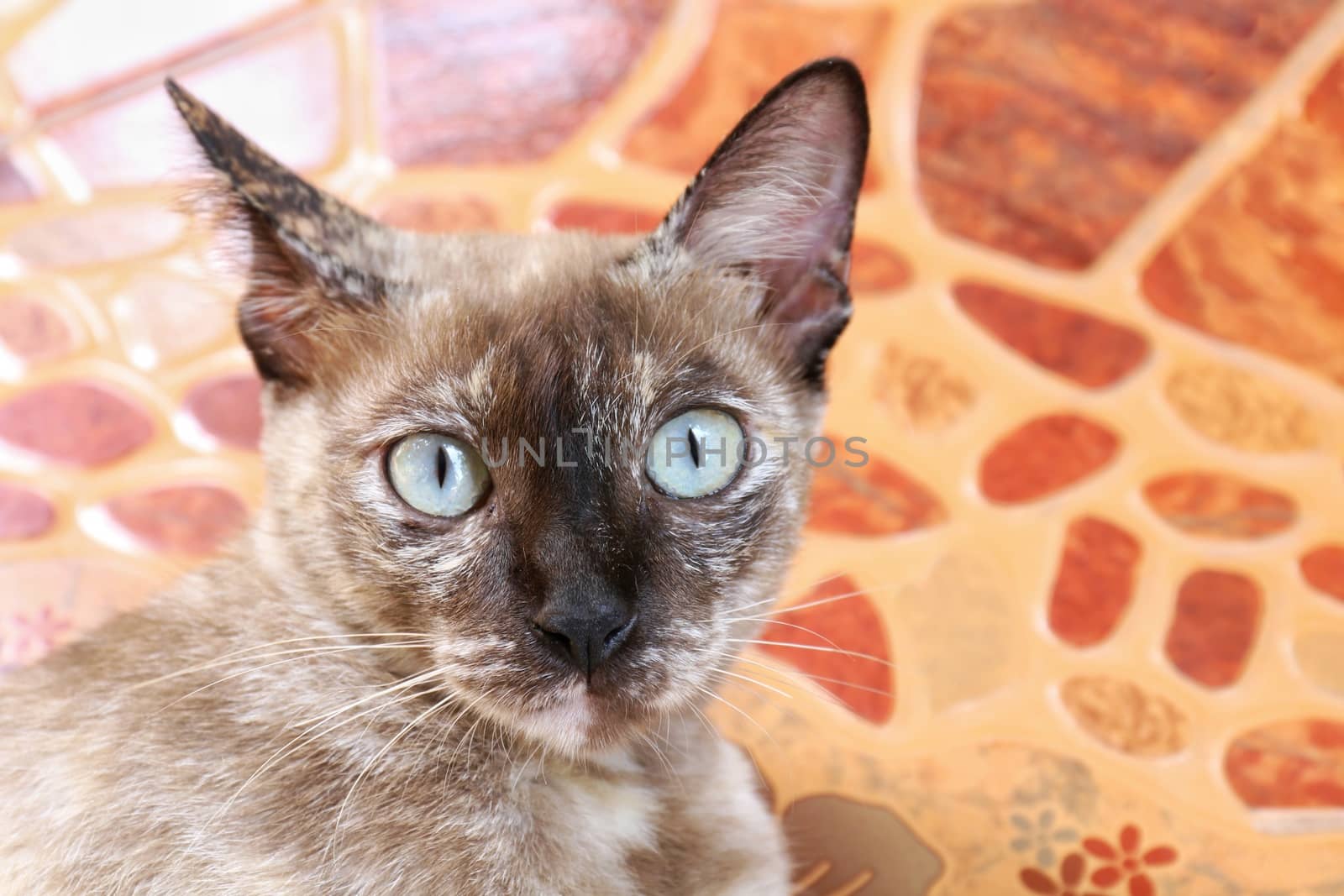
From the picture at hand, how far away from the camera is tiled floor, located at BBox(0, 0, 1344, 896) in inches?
69.1

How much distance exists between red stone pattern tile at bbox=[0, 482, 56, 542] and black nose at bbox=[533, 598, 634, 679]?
1.40m

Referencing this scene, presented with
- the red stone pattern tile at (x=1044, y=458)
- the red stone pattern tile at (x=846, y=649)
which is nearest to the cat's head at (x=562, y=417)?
the red stone pattern tile at (x=846, y=649)

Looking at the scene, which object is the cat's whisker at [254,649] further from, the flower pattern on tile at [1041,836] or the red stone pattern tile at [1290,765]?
the red stone pattern tile at [1290,765]

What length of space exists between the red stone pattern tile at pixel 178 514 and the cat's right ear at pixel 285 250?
85cm

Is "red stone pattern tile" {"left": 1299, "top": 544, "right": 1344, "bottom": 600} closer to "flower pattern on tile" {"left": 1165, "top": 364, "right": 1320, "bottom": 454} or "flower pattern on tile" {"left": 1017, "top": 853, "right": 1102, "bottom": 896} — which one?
"flower pattern on tile" {"left": 1165, "top": 364, "right": 1320, "bottom": 454}

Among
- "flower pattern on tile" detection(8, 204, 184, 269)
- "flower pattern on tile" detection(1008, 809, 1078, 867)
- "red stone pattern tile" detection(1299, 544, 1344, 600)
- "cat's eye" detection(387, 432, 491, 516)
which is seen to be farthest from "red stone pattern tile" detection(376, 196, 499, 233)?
"red stone pattern tile" detection(1299, 544, 1344, 600)

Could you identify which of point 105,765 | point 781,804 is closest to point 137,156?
point 105,765

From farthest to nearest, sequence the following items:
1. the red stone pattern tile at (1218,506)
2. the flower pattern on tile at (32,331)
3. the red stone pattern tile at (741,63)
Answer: the red stone pattern tile at (741,63) → the flower pattern on tile at (32,331) → the red stone pattern tile at (1218,506)

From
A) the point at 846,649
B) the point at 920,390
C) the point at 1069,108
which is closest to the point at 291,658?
the point at 846,649

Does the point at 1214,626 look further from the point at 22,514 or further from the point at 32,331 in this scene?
the point at 32,331

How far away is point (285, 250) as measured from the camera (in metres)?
1.24

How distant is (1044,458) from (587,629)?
51.6 inches

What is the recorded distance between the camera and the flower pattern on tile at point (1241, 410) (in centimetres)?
219

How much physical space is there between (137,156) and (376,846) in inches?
73.0
